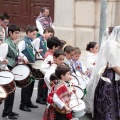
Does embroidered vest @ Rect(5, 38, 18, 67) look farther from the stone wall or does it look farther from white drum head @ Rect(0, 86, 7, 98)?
the stone wall

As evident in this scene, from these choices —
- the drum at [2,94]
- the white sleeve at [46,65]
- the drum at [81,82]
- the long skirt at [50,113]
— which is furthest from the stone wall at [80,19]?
the long skirt at [50,113]

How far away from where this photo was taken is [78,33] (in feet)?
47.4

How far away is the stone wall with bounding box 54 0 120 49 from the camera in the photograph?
1436 centimetres

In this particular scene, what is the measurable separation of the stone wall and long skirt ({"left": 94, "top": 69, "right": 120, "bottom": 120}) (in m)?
8.13

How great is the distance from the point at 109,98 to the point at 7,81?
147 cm

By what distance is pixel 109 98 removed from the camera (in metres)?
6.19

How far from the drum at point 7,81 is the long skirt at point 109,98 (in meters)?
1.25

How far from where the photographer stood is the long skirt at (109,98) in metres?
6.20

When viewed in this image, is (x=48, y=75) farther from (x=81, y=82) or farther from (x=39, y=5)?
(x=39, y=5)

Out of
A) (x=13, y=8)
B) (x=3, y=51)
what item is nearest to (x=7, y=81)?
(x=3, y=51)

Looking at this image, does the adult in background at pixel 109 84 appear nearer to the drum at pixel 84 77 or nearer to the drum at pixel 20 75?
the drum at pixel 84 77

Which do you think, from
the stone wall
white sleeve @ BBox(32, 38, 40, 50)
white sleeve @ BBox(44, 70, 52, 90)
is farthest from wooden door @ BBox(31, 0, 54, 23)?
white sleeve @ BBox(44, 70, 52, 90)

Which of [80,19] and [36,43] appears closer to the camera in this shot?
[36,43]

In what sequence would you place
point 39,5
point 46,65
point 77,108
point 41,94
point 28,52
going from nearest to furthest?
1. point 77,108
2. point 46,65
3. point 28,52
4. point 41,94
5. point 39,5
